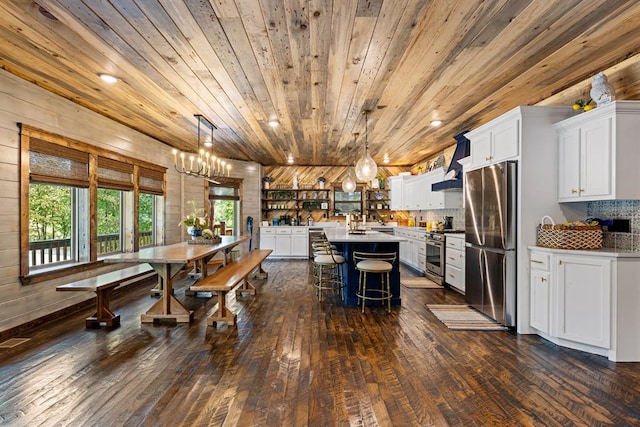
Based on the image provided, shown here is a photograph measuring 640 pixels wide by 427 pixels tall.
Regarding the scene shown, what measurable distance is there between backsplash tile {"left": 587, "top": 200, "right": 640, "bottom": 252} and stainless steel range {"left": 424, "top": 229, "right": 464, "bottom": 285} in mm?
2376

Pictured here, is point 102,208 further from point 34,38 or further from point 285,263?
point 285,263

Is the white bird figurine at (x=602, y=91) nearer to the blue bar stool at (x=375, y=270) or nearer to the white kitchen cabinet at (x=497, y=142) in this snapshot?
the white kitchen cabinet at (x=497, y=142)

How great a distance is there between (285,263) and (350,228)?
309 cm

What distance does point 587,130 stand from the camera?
306 centimetres

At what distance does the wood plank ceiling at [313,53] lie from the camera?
225 centimetres

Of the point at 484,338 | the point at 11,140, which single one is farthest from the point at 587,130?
the point at 11,140

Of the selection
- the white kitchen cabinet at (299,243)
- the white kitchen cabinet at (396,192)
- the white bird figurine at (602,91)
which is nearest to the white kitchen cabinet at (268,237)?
the white kitchen cabinet at (299,243)

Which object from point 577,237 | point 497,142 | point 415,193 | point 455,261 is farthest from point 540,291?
point 415,193

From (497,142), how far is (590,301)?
186 centimetres

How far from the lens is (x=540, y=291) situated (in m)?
3.29

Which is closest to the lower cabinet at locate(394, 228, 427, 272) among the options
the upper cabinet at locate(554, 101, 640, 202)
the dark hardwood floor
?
the dark hardwood floor

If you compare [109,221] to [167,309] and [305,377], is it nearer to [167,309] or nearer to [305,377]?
[167,309]

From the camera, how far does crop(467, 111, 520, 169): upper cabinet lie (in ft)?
11.4

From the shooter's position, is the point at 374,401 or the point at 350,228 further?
the point at 350,228
